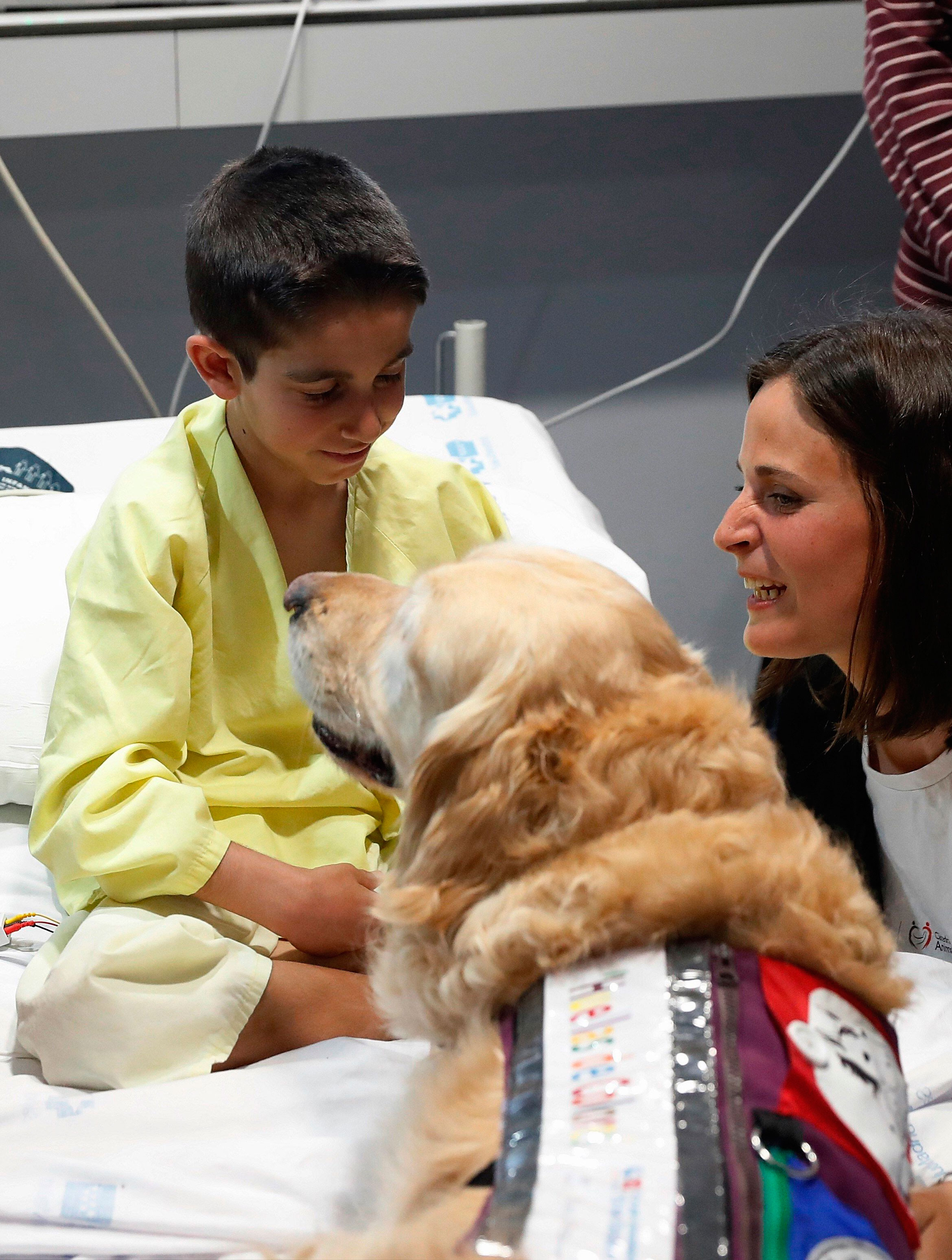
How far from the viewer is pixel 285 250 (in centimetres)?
120

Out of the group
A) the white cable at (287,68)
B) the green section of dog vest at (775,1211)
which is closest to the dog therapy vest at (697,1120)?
the green section of dog vest at (775,1211)

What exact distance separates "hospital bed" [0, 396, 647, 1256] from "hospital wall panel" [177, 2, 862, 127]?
1.06m

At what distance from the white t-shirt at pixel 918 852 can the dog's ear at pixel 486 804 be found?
0.58m

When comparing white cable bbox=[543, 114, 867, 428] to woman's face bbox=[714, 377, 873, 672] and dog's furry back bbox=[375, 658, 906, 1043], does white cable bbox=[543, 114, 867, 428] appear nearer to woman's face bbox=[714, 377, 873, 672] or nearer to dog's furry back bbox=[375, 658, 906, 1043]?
woman's face bbox=[714, 377, 873, 672]

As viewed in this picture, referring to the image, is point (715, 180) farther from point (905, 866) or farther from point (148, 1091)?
point (148, 1091)

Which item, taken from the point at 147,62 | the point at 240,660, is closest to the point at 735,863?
the point at 240,660

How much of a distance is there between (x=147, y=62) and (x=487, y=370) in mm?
916

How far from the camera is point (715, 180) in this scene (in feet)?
8.42

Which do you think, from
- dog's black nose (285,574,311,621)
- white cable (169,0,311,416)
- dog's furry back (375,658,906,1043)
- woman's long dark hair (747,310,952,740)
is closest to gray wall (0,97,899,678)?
white cable (169,0,311,416)

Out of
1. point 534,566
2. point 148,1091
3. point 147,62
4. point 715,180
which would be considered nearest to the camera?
point 534,566

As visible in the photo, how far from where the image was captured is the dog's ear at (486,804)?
812mm

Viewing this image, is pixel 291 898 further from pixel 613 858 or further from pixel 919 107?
pixel 919 107

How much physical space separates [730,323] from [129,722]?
1853 mm

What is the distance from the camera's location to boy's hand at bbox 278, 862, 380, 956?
1137 mm
